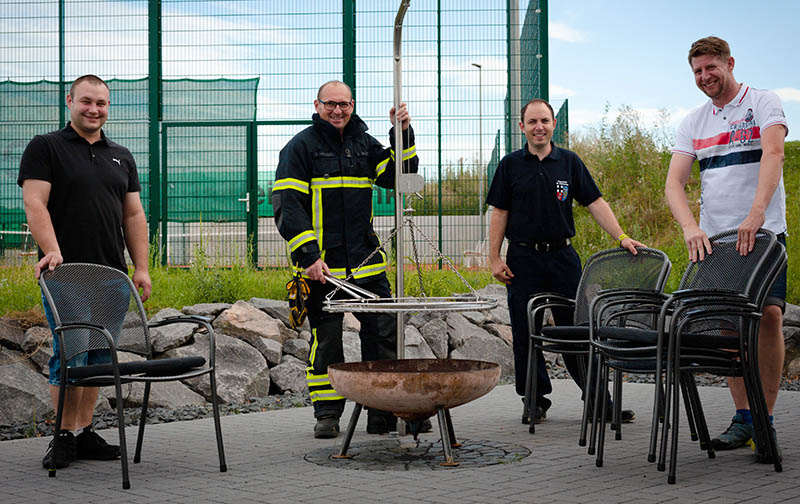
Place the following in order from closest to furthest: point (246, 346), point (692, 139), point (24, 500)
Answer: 1. point (24, 500)
2. point (692, 139)
3. point (246, 346)

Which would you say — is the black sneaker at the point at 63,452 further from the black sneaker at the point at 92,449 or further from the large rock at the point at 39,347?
the large rock at the point at 39,347

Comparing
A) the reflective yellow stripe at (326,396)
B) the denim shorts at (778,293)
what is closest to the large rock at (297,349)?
the reflective yellow stripe at (326,396)

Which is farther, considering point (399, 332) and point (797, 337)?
point (797, 337)

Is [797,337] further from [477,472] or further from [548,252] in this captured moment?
[477,472]

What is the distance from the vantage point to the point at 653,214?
12234 mm

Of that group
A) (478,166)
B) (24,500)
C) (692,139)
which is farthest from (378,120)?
(24,500)

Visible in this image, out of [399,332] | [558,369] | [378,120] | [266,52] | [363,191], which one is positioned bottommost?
[558,369]

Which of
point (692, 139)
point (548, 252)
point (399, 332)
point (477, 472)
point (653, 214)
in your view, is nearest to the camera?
point (477, 472)

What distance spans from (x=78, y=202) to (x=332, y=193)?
1489 mm

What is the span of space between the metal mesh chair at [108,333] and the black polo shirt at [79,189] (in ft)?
0.54

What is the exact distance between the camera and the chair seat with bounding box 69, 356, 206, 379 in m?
4.31

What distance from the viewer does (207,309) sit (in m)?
7.86

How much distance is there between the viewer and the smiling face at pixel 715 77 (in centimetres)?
471

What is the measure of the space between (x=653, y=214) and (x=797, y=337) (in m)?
4.31
